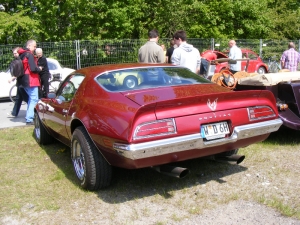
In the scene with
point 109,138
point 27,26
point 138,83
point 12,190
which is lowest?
point 12,190

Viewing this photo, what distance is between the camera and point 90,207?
364 centimetres

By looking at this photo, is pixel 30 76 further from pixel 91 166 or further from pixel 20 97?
pixel 91 166

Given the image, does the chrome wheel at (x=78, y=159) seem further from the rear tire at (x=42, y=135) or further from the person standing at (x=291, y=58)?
the person standing at (x=291, y=58)

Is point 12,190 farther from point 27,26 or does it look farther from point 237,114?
point 27,26

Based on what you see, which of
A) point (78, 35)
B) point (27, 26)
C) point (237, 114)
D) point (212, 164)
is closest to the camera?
point (237, 114)

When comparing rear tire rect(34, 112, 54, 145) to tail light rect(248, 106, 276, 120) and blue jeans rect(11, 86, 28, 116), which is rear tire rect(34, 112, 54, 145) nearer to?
blue jeans rect(11, 86, 28, 116)

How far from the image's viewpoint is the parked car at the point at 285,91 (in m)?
5.25

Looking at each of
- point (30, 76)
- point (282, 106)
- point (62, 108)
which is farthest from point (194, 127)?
point (30, 76)

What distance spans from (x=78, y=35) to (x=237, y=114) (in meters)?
17.5

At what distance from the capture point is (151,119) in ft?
11.2

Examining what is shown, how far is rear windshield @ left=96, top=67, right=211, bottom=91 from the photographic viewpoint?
4223mm

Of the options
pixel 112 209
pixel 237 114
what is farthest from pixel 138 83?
pixel 112 209

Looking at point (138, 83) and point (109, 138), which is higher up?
point (138, 83)

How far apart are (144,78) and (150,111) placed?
1.08 meters
